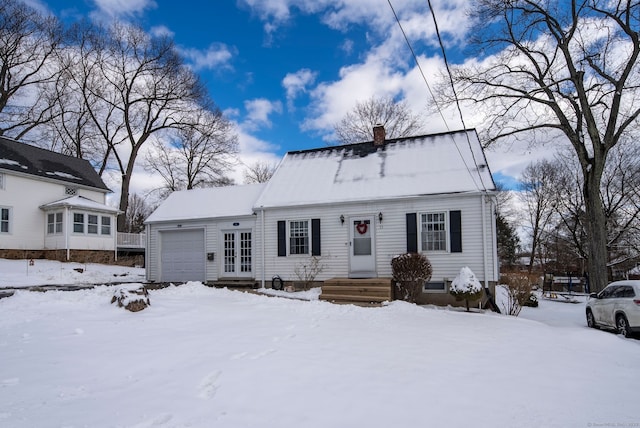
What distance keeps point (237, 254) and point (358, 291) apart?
523 cm

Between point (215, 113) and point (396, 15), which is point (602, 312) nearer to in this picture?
point (396, 15)

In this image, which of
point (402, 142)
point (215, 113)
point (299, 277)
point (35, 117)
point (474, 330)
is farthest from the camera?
point (215, 113)

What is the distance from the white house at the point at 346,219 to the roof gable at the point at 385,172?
4 cm

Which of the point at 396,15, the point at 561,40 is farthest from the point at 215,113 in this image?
the point at 396,15

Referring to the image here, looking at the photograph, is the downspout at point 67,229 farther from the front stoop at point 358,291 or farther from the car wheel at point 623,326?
the car wheel at point 623,326

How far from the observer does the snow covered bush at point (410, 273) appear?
11.7m

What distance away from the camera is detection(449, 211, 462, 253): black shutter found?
12.1m

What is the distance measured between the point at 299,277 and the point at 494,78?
10672mm

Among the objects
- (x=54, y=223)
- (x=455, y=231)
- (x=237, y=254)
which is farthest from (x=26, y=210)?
(x=455, y=231)

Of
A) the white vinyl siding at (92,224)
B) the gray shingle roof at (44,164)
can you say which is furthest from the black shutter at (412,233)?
the gray shingle roof at (44,164)

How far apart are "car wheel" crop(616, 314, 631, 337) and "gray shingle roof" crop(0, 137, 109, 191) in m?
24.9

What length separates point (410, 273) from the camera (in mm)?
11766

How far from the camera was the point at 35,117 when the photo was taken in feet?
90.3

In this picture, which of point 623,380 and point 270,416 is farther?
point 623,380
